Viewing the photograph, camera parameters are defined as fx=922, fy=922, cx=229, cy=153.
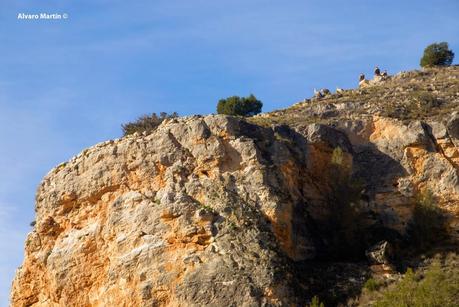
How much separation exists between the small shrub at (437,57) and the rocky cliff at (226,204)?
14079mm

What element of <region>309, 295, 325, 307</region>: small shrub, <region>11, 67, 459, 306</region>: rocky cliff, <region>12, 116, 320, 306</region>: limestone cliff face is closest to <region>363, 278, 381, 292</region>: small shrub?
<region>11, 67, 459, 306</region>: rocky cliff

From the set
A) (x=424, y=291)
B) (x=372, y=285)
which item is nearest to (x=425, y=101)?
(x=372, y=285)

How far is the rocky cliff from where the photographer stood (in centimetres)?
2788

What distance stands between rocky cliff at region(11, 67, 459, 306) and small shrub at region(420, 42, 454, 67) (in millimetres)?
14079

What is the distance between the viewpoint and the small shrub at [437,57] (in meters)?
50.4

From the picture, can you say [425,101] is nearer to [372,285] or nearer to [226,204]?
[372,285]

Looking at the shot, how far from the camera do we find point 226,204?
96.5 ft

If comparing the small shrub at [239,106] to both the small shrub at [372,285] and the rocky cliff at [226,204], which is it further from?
the small shrub at [372,285]

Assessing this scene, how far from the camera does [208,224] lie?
2866cm

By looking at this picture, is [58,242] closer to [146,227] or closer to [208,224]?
[146,227]

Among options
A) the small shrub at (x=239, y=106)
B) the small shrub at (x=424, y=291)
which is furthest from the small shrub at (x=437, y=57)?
the small shrub at (x=424, y=291)

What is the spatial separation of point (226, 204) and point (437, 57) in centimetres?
2494

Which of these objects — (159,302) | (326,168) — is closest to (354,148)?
(326,168)

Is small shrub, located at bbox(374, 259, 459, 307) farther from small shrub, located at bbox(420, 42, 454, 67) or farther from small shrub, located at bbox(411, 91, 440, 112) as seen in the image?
small shrub, located at bbox(420, 42, 454, 67)
